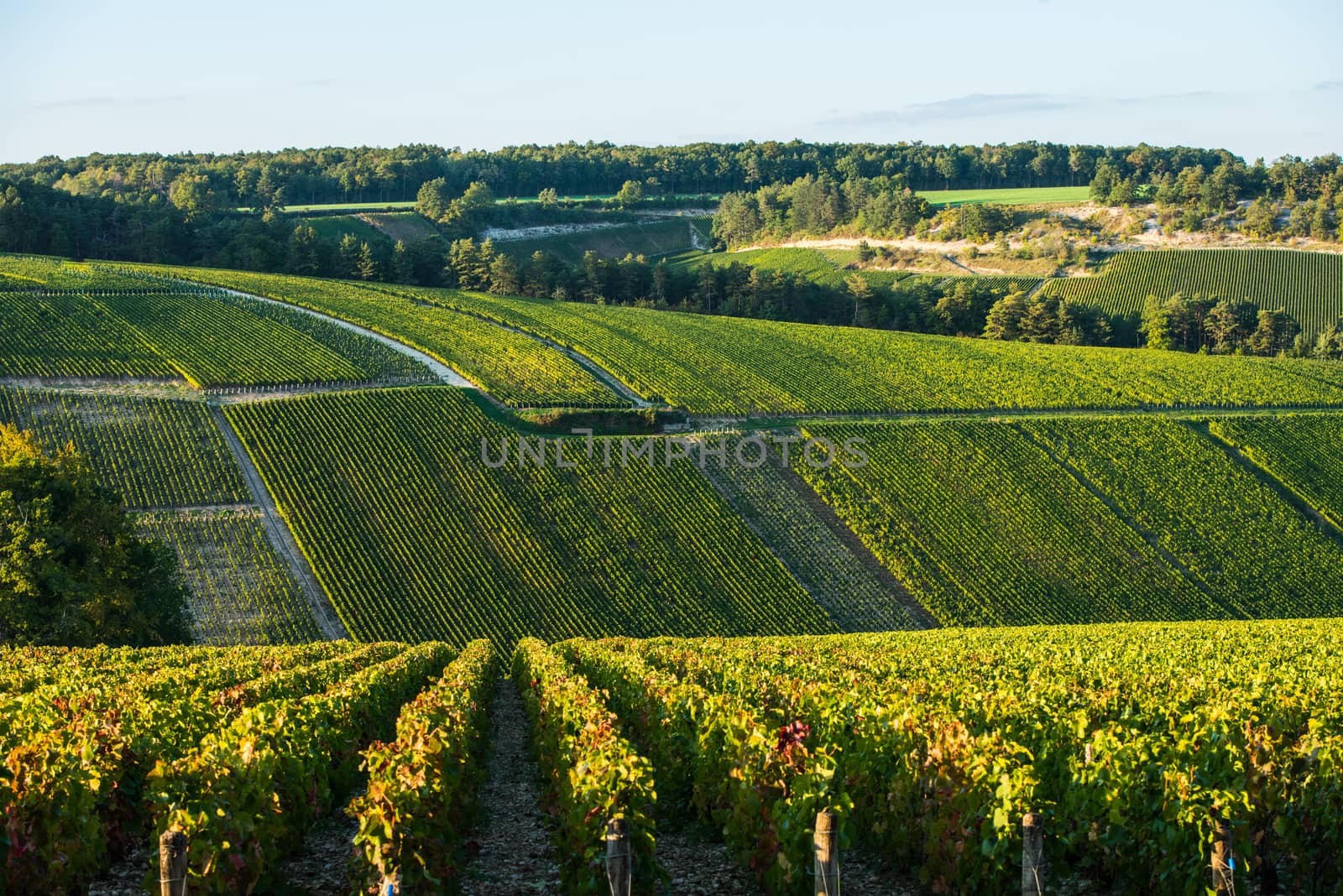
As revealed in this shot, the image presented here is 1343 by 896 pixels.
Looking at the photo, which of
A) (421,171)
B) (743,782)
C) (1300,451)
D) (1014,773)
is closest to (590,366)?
(1300,451)

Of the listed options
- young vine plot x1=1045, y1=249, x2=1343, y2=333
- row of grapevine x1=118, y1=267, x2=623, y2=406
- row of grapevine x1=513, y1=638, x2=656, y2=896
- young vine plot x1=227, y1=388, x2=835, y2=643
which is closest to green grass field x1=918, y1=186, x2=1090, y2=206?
young vine plot x1=1045, y1=249, x2=1343, y2=333

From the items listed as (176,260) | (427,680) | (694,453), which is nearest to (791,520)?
(694,453)

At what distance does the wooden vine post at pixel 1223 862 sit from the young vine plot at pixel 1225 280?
110 metres

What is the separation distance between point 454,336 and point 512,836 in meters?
68.9

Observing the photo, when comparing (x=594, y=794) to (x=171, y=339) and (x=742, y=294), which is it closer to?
(x=171, y=339)

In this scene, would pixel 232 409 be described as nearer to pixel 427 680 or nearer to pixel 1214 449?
pixel 427 680

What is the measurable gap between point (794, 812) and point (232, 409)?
57.4 meters

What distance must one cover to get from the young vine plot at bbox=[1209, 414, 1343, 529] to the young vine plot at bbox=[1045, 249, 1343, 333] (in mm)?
38311

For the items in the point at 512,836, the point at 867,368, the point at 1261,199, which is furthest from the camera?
the point at 1261,199

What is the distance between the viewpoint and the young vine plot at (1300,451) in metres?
65.9

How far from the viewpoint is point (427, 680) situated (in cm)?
2694

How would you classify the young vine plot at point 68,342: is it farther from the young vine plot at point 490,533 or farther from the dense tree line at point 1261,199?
the dense tree line at point 1261,199

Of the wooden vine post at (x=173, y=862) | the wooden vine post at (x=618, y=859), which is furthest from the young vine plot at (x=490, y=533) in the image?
the wooden vine post at (x=173, y=862)

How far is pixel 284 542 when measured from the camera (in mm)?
52625
